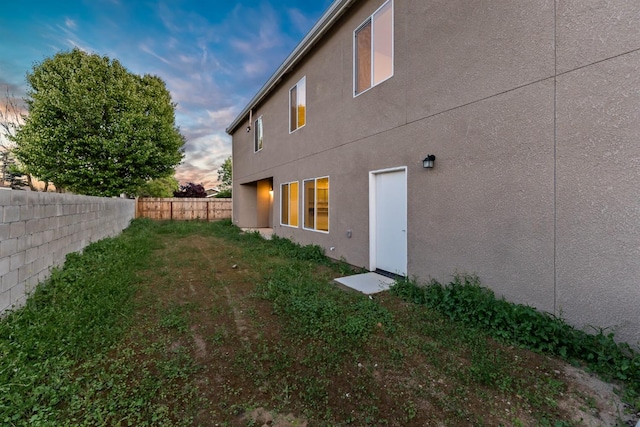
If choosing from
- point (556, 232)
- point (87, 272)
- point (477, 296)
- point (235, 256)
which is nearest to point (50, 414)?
point (87, 272)

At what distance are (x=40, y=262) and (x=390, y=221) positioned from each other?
19.0ft

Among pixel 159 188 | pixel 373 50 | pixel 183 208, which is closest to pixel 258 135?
pixel 373 50

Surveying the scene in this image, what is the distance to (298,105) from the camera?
9.04 metres

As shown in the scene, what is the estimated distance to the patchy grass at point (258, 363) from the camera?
2.08m

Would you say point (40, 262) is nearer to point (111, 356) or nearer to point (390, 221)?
point (111, 356)

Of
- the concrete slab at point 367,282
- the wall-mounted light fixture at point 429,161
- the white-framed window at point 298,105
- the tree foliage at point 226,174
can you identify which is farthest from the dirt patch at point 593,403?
the tree foliage at point 226,174

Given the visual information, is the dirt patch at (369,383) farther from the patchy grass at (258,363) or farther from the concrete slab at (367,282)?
the concrete slab at (367,282)

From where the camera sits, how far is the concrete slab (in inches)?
193

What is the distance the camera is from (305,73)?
8.47m

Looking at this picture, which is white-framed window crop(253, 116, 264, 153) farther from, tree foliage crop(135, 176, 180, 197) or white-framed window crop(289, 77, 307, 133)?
tree foliage crop(135, 176, 180, 197)

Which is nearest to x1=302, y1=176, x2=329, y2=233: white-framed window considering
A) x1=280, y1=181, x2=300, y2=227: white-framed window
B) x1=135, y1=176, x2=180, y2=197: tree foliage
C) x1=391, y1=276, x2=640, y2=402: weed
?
x1=280, y1=181, x2=300, y2=227: white-framed window

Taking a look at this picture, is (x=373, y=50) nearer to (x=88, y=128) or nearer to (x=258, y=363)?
(x=258, y=363)

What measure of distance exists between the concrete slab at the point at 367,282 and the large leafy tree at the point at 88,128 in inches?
498

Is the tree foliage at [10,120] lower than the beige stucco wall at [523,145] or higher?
higher
